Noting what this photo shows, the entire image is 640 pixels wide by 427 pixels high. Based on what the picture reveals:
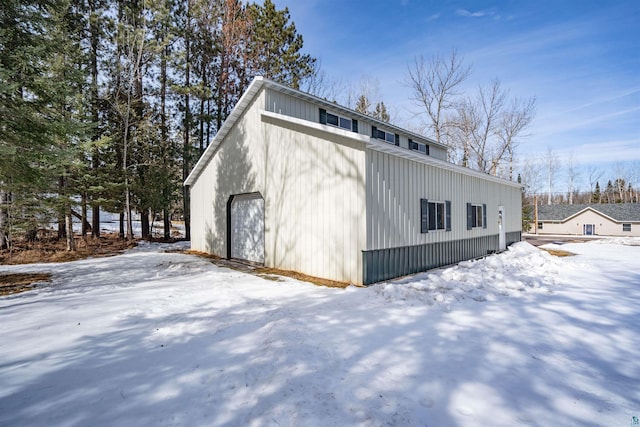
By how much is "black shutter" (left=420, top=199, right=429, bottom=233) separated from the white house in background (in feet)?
0.10

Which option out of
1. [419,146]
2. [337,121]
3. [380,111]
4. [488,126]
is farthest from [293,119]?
[488,126]

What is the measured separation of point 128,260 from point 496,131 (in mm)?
29199

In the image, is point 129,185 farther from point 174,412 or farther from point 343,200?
point 174,412

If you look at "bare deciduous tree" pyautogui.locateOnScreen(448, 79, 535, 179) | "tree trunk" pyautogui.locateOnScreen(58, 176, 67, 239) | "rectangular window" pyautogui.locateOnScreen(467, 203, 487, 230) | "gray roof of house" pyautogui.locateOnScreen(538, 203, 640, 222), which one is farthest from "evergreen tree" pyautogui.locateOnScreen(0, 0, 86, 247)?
"gray roof of house" pyautogui.locateOnScreen(538, 203, 640, 222)

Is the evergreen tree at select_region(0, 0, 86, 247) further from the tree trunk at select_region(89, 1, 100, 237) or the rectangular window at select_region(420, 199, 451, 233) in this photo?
the rectangular window at select_region(420, 199, 451, 233)

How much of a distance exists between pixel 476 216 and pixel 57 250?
61.3 feet

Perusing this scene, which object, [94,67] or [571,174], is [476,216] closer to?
[94,67]

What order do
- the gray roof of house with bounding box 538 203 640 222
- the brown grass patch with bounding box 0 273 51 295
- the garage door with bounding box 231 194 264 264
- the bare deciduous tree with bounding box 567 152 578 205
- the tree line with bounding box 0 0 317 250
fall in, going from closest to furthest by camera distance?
the brown grass patch with bounding box 0 273 51 295
the tree line with bounding box 0 0 317 250
the garage door with bounding box 231 194 264 264
the gray roof of house with bounding box 538 203 640 222
the bare deciduous tree with bounding box 567 152 578 205

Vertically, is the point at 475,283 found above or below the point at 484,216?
below

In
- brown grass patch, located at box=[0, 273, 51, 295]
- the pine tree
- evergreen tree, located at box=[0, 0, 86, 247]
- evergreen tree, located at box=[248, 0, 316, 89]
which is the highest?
evergreen tree, located at box=[248, 0, 316, 89]

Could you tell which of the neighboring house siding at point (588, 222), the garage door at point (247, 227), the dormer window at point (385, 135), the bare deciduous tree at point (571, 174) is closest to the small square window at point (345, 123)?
the dormer window at point (385, 135)

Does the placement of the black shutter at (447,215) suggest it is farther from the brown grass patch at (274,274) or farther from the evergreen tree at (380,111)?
the evergreen tree at (380,111)

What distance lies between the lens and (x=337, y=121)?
1201 cm

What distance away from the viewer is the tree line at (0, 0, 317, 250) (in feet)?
33.4
